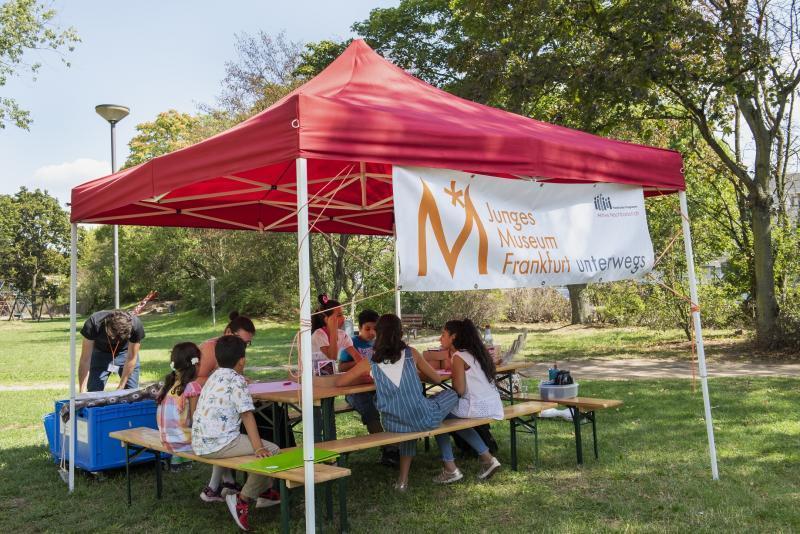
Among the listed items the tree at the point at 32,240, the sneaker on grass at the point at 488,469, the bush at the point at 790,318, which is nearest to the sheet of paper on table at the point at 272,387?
the sneaker on grass at the point at 488,469

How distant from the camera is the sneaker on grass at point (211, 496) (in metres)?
5.09

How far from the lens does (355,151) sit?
12.8 ft

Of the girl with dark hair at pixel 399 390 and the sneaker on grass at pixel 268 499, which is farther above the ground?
the girl with dark hair at pixel 399 390

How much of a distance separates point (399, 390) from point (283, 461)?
3.75ft

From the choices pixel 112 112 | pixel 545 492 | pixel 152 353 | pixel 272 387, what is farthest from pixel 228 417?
pixel 152 353

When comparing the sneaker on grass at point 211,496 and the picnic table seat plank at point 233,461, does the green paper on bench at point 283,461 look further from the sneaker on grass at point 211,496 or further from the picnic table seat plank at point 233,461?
the sneaker on grass at point 211,496

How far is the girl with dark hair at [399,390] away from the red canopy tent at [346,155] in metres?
1.01

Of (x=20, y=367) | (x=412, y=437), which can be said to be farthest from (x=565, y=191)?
(x=20, y=367)

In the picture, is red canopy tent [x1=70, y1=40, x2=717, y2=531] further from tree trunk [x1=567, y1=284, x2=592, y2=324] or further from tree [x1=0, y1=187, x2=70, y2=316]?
tree [x1=0, y1=187, x2=70, y2=316]

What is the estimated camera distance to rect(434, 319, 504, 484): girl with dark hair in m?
5.41

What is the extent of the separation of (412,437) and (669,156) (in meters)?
3.13

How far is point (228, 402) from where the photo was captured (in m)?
4.44

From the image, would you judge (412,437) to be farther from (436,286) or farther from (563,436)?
(563,436)

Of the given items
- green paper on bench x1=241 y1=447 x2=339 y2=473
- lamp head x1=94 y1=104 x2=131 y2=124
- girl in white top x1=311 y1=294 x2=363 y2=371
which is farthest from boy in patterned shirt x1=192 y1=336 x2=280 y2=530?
lamp head x1=94 y1=104 x2=131 y2=124
